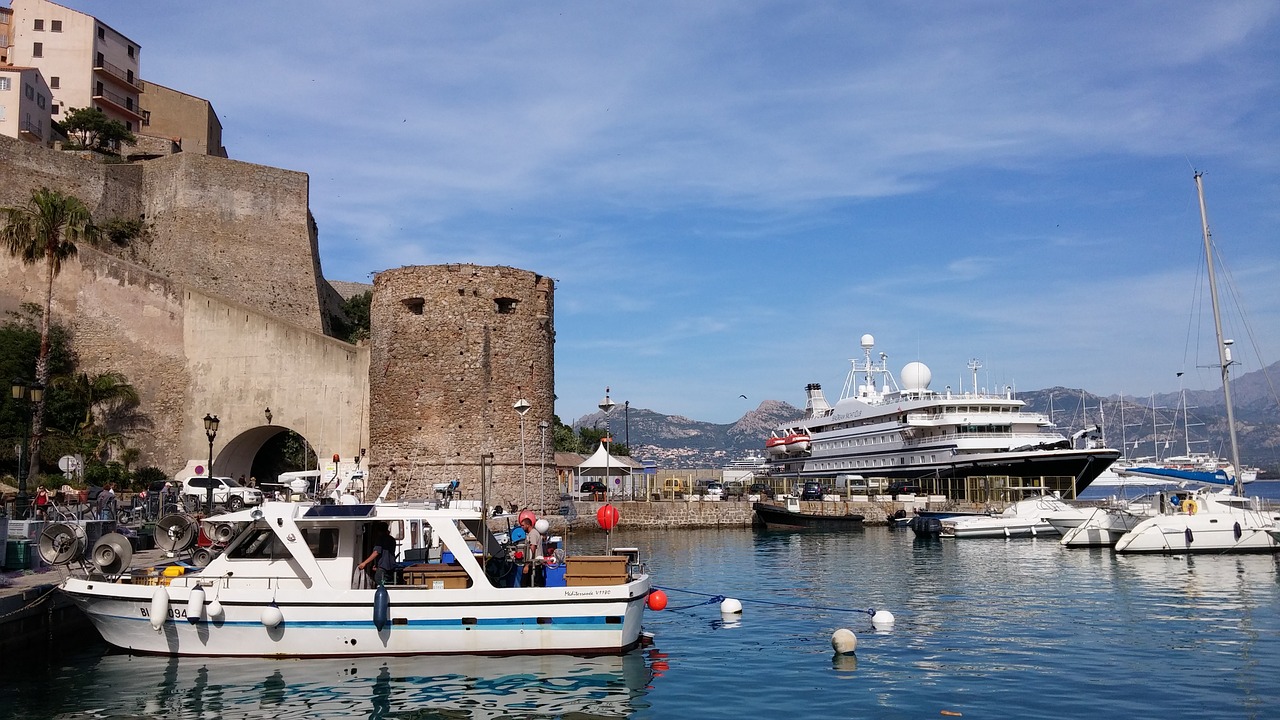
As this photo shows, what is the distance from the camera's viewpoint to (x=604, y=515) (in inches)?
703

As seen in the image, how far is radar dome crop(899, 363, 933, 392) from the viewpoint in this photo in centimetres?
6806

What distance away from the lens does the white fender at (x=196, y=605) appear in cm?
1386

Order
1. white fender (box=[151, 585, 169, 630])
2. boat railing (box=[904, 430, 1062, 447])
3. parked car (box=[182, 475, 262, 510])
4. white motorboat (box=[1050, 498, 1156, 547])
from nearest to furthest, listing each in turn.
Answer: white fender (box=[151, 585, 169, 630]) < parked car (box=[182, 475, 262, 510]) < white motorboat (box=[1050, 498, 1156, 547]) < boat railing (box=[904, 430, 1062, 447])

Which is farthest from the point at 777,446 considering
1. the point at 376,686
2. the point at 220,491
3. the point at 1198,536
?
the point at 376,686

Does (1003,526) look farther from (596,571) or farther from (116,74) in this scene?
(116,74)

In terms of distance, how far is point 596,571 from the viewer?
1459 centimetres

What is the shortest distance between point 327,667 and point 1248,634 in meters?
13.5

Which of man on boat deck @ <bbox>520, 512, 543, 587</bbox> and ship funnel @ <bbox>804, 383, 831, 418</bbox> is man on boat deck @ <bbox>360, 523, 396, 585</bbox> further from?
ship funnel @ <bbox>804, 383, 831, 418</bbox>

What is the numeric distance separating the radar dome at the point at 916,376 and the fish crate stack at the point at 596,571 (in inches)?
2202

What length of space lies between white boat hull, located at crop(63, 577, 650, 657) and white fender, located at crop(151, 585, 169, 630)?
12cm

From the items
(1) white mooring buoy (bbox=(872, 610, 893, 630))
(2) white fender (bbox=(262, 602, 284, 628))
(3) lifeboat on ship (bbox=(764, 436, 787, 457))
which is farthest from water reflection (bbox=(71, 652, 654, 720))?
(3) lifeboat on ship (bbox=(764, 436, 787, 457))

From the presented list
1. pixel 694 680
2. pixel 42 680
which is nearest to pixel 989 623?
pixel 694 680

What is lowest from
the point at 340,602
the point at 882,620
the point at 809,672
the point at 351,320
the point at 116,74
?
the point at 809,672

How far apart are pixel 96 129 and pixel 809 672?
50034 mm
